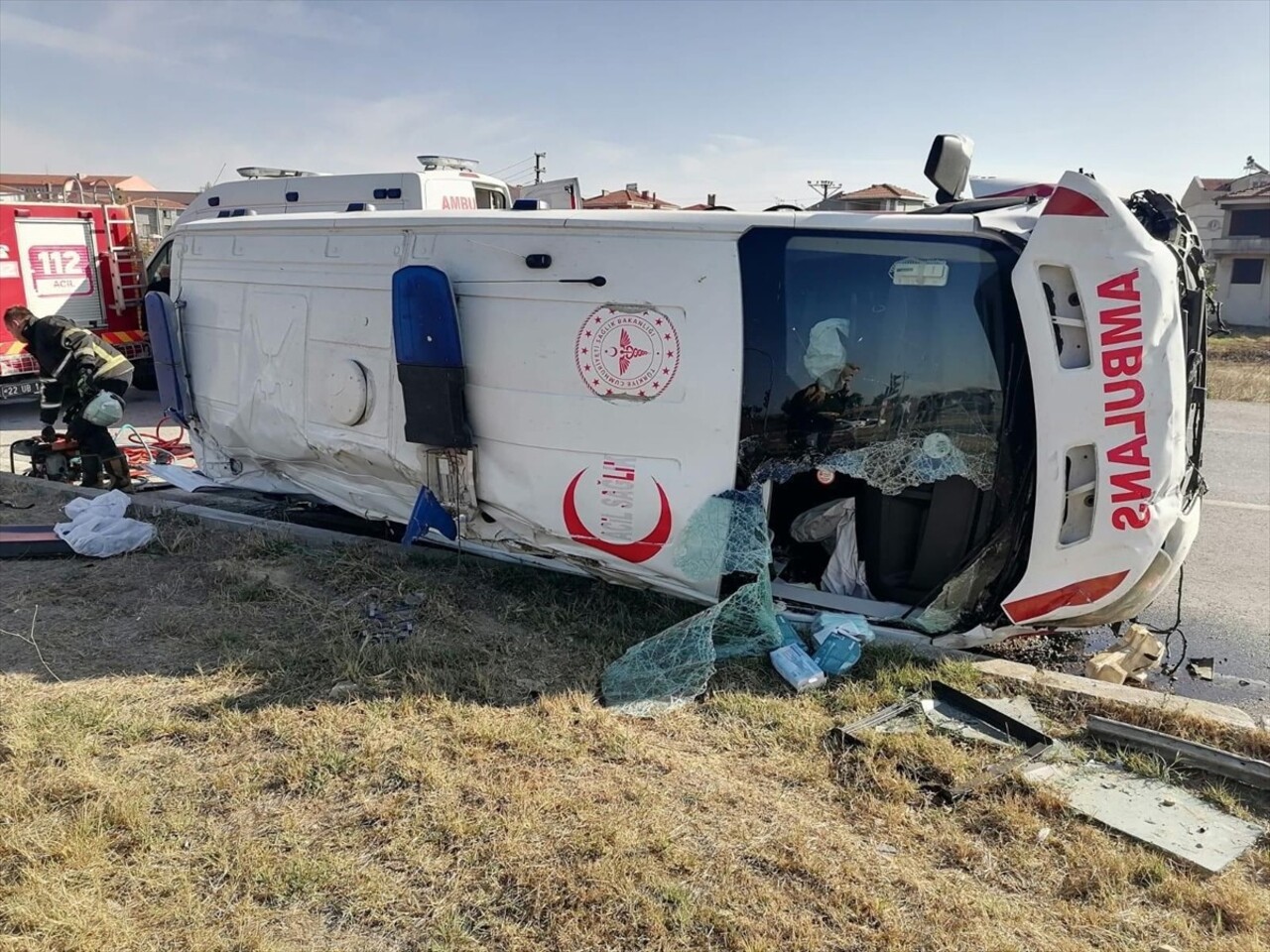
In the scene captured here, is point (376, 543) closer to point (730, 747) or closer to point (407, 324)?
point (407, 324)

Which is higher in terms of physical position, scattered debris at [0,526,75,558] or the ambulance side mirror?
the ambulance side mirror

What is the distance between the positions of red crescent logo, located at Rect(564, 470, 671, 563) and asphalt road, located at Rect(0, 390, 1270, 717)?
2.37 metres

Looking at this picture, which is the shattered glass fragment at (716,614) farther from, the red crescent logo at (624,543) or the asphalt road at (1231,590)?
the asphalt road at (1231,590)

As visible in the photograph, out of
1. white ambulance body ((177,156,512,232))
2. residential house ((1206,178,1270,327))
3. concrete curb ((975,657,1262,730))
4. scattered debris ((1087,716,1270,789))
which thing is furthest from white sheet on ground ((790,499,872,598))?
residential house ((1206,178,1270,327))

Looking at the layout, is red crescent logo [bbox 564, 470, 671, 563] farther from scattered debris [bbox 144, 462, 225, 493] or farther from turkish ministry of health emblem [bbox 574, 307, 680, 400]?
scattered debris [bbox 144, 462, 225, 493]

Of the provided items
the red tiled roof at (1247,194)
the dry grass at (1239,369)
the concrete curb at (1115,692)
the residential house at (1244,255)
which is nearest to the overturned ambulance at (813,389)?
the concrete curb at (1115,692)

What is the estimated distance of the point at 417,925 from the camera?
8.05ft

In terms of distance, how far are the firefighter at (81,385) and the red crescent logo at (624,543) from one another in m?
4.33

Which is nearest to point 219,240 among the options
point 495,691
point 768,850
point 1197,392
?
point 495,691

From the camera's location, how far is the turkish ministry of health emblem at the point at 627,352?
4.04 meters

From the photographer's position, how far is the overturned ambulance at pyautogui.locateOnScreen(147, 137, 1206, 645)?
351 centimetres

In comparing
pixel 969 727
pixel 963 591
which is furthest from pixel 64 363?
pixel 969 727

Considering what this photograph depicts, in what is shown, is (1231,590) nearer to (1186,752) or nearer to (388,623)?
(1186,752)

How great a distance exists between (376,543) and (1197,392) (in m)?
4.18
